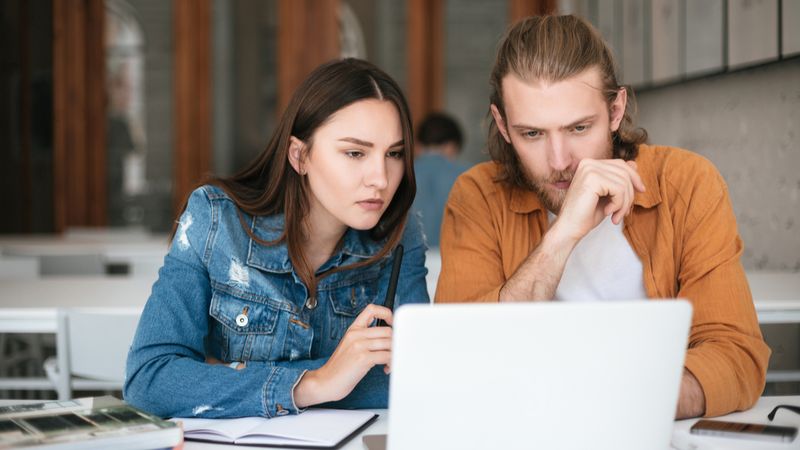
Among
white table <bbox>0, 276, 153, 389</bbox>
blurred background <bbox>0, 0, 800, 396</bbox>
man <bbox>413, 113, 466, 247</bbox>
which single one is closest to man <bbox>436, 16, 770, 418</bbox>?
white table <bbox>0, 276, 153, 389</bbox>

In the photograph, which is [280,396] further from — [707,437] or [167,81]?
[167,81]

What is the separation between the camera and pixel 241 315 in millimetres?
1610

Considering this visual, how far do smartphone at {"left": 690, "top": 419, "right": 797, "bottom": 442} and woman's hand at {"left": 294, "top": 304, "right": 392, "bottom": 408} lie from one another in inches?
19.0

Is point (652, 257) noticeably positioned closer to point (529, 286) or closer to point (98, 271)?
point (529, 286)

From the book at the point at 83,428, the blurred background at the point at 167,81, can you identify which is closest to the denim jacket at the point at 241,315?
the book at the point at 83,428

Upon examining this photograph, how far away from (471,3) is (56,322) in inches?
181

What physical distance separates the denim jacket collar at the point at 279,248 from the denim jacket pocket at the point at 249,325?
7 cm

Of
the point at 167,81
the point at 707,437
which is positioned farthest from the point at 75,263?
the point at 707,437

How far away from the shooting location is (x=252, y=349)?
163 cm

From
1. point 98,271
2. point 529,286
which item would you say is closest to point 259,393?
point 529,286

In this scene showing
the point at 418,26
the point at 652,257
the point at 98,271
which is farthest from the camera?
the point at 418,26

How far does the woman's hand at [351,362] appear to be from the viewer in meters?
1.32

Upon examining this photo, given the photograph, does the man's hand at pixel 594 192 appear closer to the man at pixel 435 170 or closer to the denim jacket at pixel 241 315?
the denim jacket at pixel 241 315

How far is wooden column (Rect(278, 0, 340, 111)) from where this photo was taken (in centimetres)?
613
